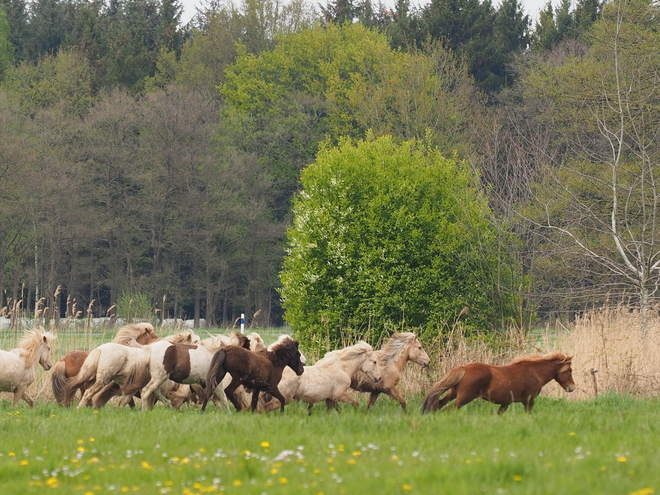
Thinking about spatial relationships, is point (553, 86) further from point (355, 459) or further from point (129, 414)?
point (355, 459)

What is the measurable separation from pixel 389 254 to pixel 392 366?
6557 mm

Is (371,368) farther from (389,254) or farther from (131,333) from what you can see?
(389,254)

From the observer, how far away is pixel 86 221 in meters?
55.8

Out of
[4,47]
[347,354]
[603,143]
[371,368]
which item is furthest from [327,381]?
[4,47]

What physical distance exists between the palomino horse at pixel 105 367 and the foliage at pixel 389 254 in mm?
6469

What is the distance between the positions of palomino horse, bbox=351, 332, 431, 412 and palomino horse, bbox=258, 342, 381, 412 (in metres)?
0.16

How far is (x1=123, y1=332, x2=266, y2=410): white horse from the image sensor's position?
14.7m

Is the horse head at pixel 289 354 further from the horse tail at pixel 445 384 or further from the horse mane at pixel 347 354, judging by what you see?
the horse tail at pixel 445 384

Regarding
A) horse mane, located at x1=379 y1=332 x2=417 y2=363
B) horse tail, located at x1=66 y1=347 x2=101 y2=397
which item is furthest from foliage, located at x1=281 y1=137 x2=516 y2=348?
horse tail, located at x1=66 y1=347 x2=101 y2=397

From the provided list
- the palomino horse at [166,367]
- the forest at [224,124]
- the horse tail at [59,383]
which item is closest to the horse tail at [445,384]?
the palomino horse at [166,367]

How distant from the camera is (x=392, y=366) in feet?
51.7

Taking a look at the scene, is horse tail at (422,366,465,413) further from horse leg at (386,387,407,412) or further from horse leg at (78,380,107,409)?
horse leg at (78,380,107,409)

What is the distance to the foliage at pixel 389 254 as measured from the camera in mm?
21641

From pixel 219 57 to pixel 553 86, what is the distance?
111ft
